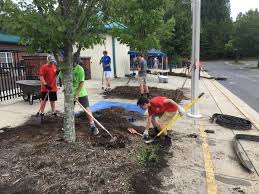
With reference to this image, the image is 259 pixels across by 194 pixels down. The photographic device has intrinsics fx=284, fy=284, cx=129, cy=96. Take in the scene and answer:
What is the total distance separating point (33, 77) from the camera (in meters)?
11.4

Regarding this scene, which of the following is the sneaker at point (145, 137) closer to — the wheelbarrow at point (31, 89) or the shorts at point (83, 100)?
the shorts at point (83, 100)

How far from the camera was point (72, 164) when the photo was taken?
14.4 feet

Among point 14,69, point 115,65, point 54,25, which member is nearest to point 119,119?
point 54,25

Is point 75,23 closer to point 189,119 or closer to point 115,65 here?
point 189,119

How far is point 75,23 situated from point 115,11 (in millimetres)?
776

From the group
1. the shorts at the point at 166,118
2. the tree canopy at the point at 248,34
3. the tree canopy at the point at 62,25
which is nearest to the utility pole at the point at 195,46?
the shorts at the point at 166,118

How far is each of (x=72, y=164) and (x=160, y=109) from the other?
1.96m

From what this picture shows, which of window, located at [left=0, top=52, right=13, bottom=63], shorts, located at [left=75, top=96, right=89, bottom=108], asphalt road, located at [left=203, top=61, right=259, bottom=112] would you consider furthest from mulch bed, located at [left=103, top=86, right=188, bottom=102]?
window, located at [left=0, top=52, right=13, bottom=63]

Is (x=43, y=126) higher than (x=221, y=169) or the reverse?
higher

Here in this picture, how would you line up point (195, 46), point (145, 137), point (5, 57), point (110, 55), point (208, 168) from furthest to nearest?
point (110, 55)
point (5, 57)
point (195, 46)
point (145, 137)
point (208, 168)

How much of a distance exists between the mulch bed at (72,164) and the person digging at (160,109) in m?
0.49

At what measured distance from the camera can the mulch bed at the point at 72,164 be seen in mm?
3863

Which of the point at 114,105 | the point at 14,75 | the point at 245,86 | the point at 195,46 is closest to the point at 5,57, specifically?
the point at 14,75

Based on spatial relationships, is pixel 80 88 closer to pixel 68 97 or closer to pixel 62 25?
pixel 68 97
